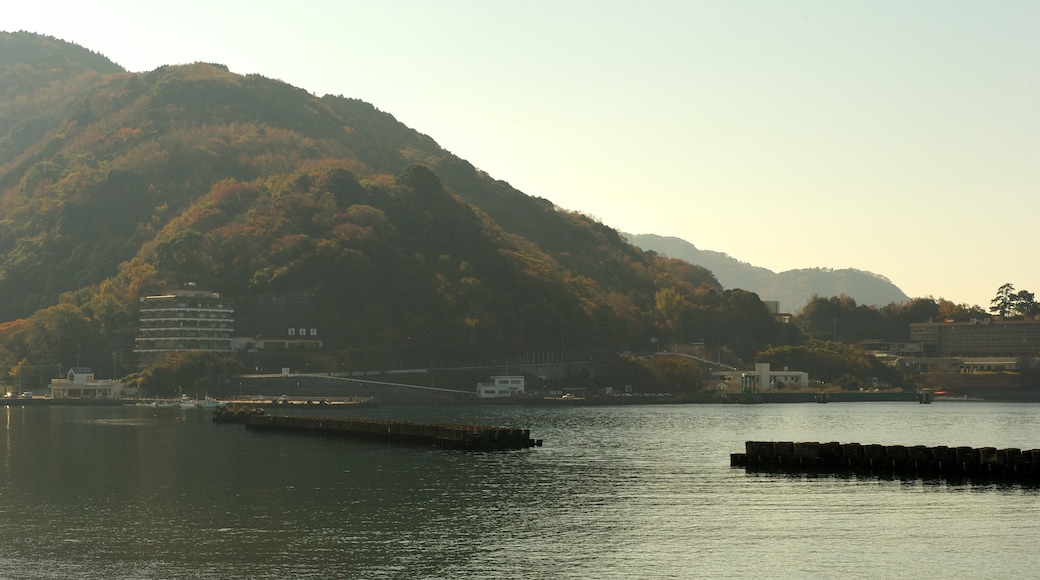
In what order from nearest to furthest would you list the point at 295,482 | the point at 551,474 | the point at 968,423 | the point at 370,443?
the point at 295,482
the point at 551,474
the point at 370,443
the point at 968,423

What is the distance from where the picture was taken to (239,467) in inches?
3912

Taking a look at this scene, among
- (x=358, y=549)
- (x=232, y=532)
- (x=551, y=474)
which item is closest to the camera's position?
(x=358, y=549)

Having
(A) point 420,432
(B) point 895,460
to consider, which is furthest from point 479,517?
(A) point 420,432

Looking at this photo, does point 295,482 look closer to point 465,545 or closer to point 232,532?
point 232,532

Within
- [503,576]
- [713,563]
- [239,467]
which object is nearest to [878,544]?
[713,563]

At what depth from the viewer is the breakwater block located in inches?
4887

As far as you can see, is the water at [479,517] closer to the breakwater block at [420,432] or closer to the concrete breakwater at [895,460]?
the concrete breakwater at [895,460]

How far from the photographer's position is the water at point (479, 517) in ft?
183

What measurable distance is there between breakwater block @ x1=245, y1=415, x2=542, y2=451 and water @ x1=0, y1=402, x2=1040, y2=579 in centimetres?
719

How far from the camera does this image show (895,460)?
9831 centimetres

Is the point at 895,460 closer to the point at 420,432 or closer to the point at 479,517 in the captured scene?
the point at 479,517

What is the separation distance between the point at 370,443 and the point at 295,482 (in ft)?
143

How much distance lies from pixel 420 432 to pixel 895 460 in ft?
175

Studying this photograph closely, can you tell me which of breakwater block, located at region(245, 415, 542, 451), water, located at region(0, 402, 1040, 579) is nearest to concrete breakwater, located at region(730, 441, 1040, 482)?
water, located at region(0, 402, 1040, 579)
